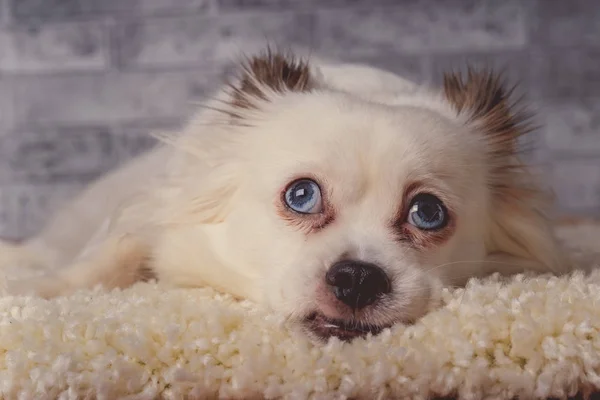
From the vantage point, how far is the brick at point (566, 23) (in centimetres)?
278

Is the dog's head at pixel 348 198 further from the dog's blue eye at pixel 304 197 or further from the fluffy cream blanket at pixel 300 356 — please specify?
the fluffy cream blanket at pixel 300 356

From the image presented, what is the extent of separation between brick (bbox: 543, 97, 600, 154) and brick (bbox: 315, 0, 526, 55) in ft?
0.94

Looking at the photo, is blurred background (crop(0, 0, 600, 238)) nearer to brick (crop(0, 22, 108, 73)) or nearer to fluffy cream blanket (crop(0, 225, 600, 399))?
brick (crop(0, 22, 108, 73))

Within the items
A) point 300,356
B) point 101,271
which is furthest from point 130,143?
point 300,356

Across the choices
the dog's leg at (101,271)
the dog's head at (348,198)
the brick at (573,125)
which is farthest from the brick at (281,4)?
the dog's leg at (101,271)

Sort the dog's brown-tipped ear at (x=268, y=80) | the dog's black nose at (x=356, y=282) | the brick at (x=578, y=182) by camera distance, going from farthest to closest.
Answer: the brick at (x=578, y=182) → the dog's brown-tipped ear at (x=268, y=80) → the dog's black nose at (x=356, y=282)

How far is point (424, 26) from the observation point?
280 centimetres

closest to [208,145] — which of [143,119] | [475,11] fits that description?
[143,119]

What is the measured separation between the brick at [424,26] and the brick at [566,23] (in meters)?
0.07

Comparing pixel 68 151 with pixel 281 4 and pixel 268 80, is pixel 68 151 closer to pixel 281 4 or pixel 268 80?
pixel 281 4

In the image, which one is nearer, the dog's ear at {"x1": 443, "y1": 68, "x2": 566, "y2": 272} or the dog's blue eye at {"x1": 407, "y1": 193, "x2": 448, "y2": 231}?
the dog's blue eye at {"x1": 407, "y1": 193, "x2": 448, "y2": 231}

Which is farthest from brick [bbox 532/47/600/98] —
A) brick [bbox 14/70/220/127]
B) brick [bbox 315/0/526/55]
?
brick [bbox 14/70/220/127]

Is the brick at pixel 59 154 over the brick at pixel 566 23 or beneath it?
beneath

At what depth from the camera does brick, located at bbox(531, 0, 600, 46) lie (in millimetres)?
2783
